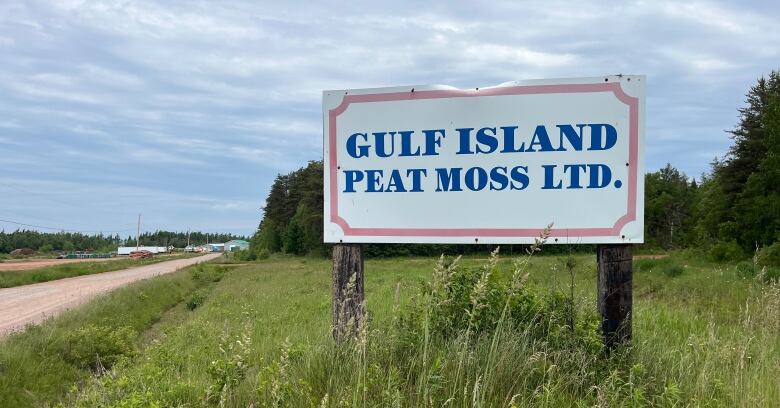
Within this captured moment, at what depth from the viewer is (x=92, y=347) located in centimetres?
1059

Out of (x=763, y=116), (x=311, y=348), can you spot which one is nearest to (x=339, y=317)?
(x=311, y=348)

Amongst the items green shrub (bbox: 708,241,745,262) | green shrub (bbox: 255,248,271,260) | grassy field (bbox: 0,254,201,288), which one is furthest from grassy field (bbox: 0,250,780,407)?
green shrub (bbox: 255,248,271,260)

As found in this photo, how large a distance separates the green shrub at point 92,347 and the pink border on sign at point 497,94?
7.64 m

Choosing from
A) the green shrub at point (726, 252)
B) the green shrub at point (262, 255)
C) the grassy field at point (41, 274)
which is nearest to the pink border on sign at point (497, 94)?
the green shrub at point (726, 252)

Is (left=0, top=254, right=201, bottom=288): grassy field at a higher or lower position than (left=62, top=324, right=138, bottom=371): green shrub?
lower

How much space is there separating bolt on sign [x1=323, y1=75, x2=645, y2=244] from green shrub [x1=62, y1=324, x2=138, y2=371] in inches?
306

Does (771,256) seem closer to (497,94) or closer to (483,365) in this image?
(497,94)

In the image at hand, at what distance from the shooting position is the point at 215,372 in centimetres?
326

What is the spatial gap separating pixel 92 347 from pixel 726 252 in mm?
30378

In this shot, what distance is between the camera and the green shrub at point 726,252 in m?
29.0

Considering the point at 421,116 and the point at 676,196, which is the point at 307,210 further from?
the point at 421,116

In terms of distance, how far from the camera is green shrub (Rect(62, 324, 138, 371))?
34.2 feet

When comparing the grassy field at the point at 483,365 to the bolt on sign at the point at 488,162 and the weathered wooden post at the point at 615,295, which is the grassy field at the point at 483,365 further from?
the bolt on sign at the point at 488,162

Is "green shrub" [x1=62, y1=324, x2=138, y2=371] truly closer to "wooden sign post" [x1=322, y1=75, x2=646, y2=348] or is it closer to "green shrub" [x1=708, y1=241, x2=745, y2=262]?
"wooden sign post" [x1=322, y1=75, x2=646, y2=348]
